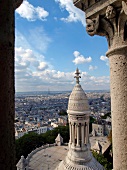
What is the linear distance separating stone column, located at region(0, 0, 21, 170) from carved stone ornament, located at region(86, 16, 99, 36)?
7.11 feet

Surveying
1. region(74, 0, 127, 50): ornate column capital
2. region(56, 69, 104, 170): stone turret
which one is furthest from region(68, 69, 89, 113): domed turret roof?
region(74, 0, 127, 50): ornate column capital

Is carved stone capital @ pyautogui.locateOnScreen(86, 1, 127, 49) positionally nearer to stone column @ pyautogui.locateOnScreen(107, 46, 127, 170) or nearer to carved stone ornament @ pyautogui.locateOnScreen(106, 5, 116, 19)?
carved stone ornament @ pyautogui.locateOnScreen(106, 5, 116, 19)

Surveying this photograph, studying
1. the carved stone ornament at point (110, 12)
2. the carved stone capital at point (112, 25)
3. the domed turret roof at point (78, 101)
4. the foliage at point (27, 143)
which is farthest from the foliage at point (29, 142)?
the carved stone ornament at point (110, 12)

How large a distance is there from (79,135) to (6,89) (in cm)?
934

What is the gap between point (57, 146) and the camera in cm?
2531

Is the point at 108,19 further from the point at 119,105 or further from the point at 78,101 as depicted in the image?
the point at 78,101

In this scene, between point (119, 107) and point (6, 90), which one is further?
point (119, 107)

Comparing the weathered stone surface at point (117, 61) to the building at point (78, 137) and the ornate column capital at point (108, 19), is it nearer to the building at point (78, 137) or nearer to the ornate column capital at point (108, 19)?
the ornate column capital at point (108, 19)

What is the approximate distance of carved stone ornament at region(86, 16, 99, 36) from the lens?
329 cm

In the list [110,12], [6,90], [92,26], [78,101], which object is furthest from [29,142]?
[6,90]

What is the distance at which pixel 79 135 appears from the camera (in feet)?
33.4

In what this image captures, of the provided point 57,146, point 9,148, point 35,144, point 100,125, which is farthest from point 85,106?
point 100,125

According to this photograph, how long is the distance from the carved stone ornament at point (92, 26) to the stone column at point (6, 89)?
217 centimetres

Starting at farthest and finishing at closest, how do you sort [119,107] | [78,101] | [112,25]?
[78,101]
[112,25]
[119,107]
